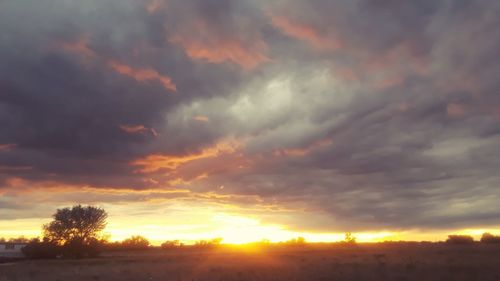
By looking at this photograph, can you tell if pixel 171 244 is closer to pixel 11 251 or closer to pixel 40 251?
pixel 11 251

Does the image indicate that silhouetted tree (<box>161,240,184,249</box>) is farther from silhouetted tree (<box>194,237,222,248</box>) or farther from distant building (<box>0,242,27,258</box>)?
distant building (<box>0,242,27,258</box>)

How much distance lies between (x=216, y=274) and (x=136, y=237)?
152 meters

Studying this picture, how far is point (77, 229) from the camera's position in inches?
4429

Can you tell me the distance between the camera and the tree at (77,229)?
107 m

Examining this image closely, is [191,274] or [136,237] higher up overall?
[136,237]

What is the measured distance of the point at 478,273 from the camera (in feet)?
125

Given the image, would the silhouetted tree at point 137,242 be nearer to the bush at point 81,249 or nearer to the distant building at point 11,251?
the distant building at point 11,251

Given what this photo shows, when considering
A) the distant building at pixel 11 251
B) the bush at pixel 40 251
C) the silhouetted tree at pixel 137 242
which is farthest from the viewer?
the silhouetted tree at pixel 137 242

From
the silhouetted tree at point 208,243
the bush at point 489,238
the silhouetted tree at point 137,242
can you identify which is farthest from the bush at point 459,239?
the silhouetted tree at point 137,242

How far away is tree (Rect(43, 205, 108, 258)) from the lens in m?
107

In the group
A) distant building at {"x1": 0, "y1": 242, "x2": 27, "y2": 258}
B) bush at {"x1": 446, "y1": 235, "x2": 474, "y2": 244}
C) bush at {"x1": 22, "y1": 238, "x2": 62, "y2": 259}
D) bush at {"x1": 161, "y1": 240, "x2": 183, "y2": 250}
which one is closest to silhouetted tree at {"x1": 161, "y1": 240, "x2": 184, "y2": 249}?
bush at {"x1": 161, "y1": 240, "x2": 183, "y2": 250}

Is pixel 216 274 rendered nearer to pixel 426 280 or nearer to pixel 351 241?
pixel 426 280

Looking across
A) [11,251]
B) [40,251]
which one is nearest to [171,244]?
[11,251]

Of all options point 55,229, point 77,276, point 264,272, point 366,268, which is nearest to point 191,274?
point 264,272
